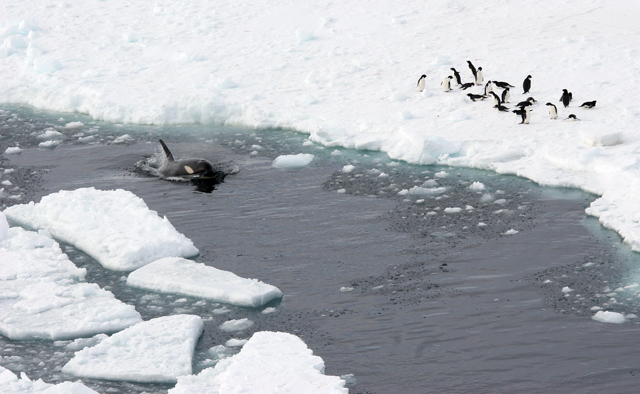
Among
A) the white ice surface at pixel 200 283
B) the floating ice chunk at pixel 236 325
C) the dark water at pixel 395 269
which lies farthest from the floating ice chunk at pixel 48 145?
the floating ice chunk at pixel 236 325

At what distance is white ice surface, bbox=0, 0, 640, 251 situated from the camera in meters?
15.7

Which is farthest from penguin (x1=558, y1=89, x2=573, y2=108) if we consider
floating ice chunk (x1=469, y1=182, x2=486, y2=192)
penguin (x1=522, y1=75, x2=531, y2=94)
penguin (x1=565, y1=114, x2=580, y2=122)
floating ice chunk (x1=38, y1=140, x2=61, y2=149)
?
floating ice chunk (x1=38, y1=140, x2=61, y2=149)

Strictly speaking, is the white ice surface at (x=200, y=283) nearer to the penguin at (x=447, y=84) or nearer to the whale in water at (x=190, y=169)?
the whale in water at (x=190, y=169)

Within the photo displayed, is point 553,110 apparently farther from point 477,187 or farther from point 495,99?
point 477,187

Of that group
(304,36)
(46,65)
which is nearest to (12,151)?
(46,65)

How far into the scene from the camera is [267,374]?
8.62m

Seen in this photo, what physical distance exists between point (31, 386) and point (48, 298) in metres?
2.47

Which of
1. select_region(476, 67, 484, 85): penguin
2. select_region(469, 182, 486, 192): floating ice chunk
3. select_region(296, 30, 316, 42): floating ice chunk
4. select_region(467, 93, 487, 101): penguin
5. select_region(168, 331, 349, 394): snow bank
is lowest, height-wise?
select_region(168, 331, 349, 394): snow bank

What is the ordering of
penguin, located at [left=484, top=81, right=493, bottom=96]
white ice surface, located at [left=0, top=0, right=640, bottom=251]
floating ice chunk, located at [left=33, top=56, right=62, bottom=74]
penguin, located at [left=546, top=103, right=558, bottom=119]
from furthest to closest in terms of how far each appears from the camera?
floating ice chunk, located at [left=33, top=56, right=62, bottom=74] < penguin, located at [left=484, top=81, right=493, bottom=96] < penguin, located at [left=546, top=103, right=558, bottom=119] < white ice surface, located at [left=0, top=0, right=640, bottom=251]

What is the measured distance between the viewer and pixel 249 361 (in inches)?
351

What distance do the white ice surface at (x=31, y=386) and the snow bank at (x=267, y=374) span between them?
95cm

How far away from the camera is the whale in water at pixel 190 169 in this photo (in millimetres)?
15312

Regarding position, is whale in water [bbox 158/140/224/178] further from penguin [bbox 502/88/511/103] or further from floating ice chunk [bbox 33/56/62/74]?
floating ice chunk [bbox 33/56/62/74]

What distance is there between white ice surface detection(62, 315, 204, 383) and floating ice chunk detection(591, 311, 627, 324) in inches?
190
